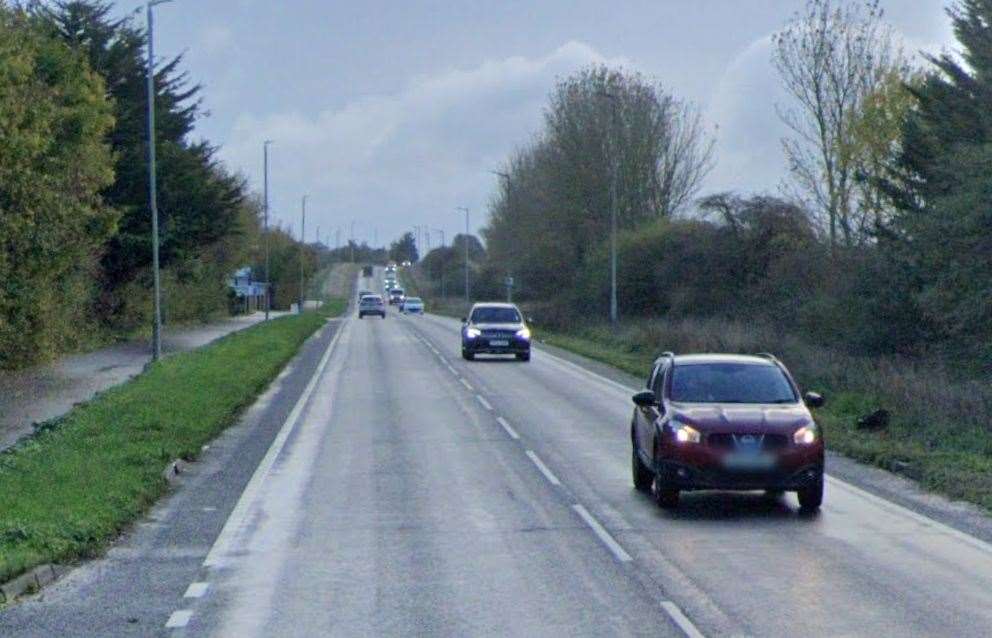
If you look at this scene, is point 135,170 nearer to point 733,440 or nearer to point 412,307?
point 733,440

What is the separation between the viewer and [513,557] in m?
12.9

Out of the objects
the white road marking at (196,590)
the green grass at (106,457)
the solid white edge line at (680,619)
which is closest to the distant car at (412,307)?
the green grass at (106,457)

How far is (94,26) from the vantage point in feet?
184

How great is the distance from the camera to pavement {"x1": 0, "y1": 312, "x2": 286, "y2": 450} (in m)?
25.5

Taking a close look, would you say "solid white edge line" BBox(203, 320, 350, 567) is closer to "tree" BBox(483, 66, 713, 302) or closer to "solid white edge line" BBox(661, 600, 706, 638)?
"solid white edge line" BBox(661, 600, 706, 638)

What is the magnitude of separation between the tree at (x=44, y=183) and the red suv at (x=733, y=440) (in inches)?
679

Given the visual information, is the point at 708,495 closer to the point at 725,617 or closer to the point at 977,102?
the point at 725,617

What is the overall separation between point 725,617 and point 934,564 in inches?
119

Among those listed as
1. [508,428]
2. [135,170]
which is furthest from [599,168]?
[508,428]

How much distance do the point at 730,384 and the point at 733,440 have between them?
5.07ft

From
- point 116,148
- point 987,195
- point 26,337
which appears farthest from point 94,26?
point 987,195

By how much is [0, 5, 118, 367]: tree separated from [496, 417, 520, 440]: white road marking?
10.8 meters

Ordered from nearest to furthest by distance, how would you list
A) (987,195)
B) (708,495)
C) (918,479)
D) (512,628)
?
(512,628) < (708,495) < (918,479) < (987,195)

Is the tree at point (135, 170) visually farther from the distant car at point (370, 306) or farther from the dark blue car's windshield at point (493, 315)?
the distant car at point (370, 306)
